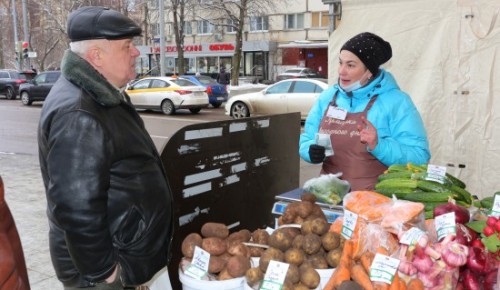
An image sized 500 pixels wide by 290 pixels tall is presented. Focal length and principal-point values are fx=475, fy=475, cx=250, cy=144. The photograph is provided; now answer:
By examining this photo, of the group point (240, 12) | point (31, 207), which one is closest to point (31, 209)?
point (31, 207)

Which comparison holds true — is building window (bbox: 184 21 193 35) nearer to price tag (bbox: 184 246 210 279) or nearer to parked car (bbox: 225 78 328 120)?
parked car (bbox: 225 78 328 120)

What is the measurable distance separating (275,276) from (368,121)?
4.56ft

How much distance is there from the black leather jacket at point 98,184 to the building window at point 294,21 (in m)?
41.3

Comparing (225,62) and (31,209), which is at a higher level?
(225,62)

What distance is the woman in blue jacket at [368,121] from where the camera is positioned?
3.16 meters

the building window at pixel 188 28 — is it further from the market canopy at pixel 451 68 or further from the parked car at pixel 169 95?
the market canopy at pixel 451 68

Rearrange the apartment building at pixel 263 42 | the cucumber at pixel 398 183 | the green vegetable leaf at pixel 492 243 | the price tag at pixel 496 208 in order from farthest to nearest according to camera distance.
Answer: the apartment building at pixel 263 42 < the cucumber at pixel 398 183 < the price tag at pixel 496 208 < the green vegetable leaf at pixel 492 243

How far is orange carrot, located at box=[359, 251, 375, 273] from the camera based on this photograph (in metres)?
2.17

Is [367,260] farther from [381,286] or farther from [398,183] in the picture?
[398,183]

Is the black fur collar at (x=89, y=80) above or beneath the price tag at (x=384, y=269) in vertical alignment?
above

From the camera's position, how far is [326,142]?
10.7 ft

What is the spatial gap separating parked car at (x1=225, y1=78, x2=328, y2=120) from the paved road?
4.47 metres

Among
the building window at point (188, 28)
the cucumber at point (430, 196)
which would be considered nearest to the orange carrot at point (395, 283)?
the cucumber at point (430, 196)

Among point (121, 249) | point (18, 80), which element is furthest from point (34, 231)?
point (18, 80)
